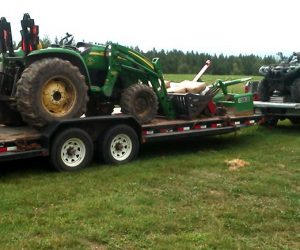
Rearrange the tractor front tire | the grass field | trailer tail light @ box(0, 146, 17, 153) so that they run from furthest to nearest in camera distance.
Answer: the tractor front tire < trailer tail light @ box(0, 146, 17, 153) < the grass field

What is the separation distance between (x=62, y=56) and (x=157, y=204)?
3306 millimetres

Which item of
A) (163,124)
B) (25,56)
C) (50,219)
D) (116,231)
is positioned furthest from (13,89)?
(116,231)

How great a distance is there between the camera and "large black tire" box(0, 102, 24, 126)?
8969 millimetres

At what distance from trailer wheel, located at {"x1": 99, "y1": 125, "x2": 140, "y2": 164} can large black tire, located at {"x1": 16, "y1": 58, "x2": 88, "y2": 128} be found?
61 centimetres

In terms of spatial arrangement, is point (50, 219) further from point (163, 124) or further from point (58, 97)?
point (163, 124)

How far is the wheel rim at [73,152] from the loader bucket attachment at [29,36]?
1.61m

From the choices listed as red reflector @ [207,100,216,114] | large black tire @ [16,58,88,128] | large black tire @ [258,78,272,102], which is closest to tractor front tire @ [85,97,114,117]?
large black tire @ [16,58,88,128]

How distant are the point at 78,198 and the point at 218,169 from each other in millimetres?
2693

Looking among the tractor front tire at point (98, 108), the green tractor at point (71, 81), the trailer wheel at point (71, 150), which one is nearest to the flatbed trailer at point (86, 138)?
the trailer wheel at point (71, 150)

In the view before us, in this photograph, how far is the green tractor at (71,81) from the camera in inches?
324

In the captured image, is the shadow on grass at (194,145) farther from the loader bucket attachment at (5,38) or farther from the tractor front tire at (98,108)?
the loader bucket attachment at (5,38)

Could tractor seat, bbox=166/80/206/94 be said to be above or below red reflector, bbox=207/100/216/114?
above

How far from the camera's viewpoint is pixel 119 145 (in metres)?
9.00

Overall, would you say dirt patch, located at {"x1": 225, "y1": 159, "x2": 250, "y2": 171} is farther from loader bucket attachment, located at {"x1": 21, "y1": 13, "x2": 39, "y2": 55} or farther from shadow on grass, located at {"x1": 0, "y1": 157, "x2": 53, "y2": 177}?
loader bucket attachment, located at {"x1": 21, "y1": 13, "x2": 39, "y2": 55}
